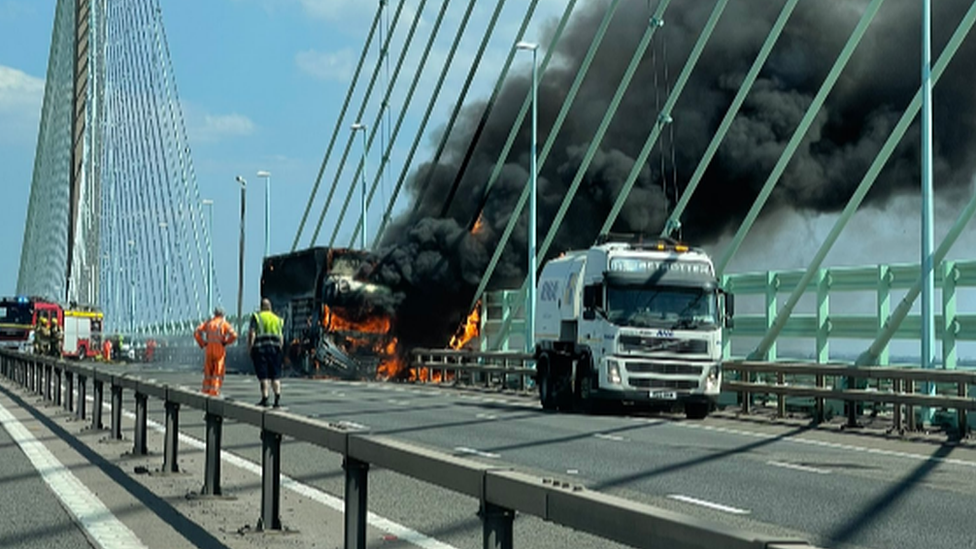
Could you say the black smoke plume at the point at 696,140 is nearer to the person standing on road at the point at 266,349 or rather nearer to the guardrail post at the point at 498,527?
the person standing on road at the point at 266,349

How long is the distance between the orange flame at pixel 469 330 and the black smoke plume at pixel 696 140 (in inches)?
12.3

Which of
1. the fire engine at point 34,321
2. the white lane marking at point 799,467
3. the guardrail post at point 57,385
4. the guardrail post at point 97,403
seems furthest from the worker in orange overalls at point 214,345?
the fire engine at point 34,321

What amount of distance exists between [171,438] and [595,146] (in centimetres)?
2683

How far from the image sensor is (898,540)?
30.5ft

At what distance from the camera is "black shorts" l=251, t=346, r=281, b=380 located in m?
22.7

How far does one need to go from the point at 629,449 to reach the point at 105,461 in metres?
5.73

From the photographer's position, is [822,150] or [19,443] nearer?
[19,443]

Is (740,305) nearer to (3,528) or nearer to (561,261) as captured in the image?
(561,261)

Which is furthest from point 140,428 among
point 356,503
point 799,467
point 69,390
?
point 69,390

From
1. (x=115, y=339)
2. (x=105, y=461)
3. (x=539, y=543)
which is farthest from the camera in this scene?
(x=115, y=339)

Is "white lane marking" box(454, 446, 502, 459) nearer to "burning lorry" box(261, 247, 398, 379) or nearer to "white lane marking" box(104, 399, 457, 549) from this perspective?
"white lane marking" box(104, 399, 457, 549)

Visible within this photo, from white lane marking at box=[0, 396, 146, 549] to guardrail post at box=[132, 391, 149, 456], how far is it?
2.40ft

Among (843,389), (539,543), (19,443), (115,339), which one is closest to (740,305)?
(843,389)

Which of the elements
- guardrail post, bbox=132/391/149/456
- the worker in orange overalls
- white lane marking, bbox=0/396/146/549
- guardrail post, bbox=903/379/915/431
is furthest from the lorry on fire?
guardrail post, bbox=132/391/149/456
